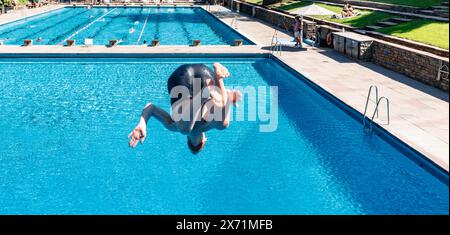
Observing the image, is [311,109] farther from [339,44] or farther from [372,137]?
[339,44]

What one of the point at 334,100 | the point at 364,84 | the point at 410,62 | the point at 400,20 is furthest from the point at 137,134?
the point at 400,20

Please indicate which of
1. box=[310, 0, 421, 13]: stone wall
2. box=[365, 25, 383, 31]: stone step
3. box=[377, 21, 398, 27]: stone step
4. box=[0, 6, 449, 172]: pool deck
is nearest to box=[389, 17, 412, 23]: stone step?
box=[377, 21, 398, 27]: stone step

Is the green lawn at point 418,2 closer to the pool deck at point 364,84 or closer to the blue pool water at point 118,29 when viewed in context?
the pool deck at point 364,84

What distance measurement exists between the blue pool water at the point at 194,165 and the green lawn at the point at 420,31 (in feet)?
19.4

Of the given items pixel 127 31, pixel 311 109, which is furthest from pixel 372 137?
pixel 127 31

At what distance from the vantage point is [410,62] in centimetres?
1748

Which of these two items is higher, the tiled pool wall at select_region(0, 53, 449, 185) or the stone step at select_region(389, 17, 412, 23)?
the stone step at select_region(389, 17, 412, 23)

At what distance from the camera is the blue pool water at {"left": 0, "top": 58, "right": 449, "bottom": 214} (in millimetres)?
9055

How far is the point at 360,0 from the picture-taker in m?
36.7

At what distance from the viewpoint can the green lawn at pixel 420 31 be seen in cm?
1847

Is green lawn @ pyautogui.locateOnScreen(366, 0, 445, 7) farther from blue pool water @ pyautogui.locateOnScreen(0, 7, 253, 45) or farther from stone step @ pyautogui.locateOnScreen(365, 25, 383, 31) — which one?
blue pool water @ pyautogui.locateOnScreen(0, 7, 253, 45)

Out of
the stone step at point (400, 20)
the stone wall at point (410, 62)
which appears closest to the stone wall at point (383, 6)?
the stone step at point (400, 20)

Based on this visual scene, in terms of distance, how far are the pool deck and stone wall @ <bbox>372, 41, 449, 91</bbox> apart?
0.30m

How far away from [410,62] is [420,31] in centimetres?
375
